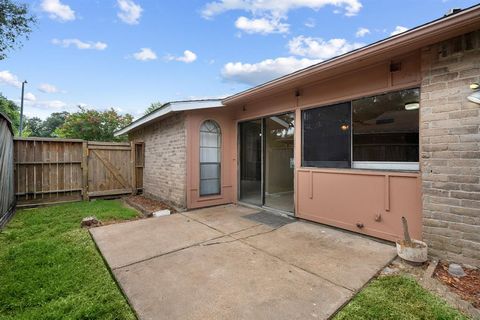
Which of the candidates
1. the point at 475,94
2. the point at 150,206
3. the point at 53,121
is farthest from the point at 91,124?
the point at 53,121

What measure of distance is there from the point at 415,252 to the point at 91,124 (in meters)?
20.8

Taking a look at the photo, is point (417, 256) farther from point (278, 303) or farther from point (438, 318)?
point (278, 303)

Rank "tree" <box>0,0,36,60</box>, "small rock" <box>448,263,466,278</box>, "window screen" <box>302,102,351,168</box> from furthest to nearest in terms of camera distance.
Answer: "tree" <box>0,0,36,60</box>, "window screen" <box>302,102,351,168</box>, "small rock" <box>448,263,466,278</box>

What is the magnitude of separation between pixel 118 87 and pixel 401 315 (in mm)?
16572

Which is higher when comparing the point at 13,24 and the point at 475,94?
the point at 13,24

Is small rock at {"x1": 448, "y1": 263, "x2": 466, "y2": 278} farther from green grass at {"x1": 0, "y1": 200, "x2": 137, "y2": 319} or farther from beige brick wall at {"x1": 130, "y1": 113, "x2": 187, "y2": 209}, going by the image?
beige brick wall at {"x1": 130, "y1": 113, "x2": 187, "y2": 209}

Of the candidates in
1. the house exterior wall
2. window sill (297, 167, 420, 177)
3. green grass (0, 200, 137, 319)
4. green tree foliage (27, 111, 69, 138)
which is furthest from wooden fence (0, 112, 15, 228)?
green tree foliage (27, 111, 69, 138)

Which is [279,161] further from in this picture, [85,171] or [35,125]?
[35,125]

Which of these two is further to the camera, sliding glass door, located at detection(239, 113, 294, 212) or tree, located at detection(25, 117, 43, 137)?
tree, located at detection(25, 117, 43, 137)

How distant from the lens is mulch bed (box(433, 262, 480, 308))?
2.10 meters

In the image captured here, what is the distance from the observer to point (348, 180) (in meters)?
3.86

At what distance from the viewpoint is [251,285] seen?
231cm

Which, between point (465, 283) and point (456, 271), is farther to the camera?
point (456, 271)

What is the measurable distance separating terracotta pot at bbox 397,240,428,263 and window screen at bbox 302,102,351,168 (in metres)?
1.51
